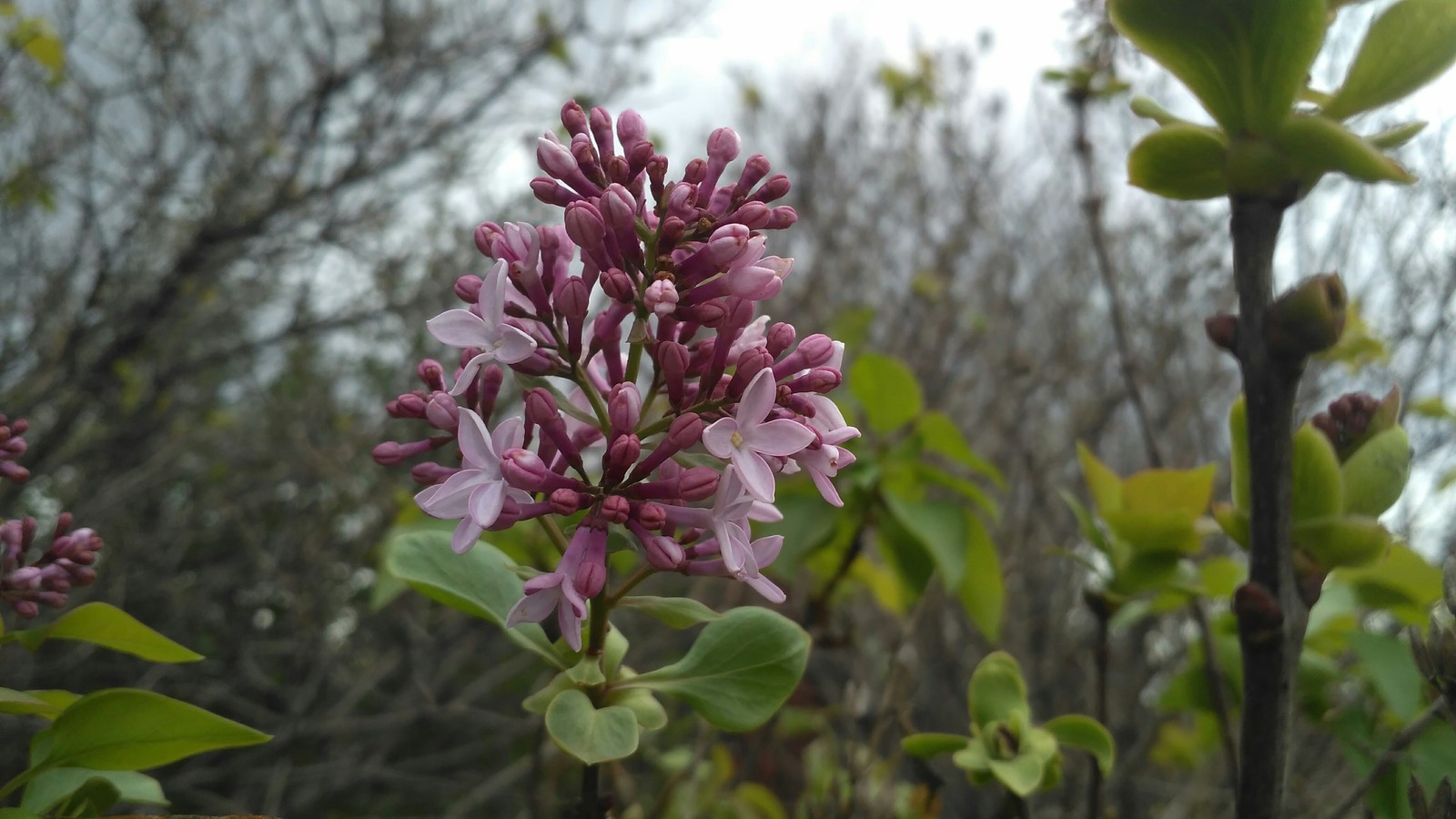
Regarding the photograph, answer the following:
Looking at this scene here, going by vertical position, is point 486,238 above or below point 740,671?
above

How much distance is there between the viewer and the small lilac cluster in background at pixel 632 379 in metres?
0.72

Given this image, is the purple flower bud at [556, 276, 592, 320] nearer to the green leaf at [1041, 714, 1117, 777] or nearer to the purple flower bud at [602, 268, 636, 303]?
the purple flower bud at [602, 268, 636, 303]

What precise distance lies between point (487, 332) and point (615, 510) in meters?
0.19

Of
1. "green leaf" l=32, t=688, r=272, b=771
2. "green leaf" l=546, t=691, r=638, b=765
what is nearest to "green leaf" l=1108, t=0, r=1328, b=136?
"green leaf" l=546, t=691, r=638, b=765

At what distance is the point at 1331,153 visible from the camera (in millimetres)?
676

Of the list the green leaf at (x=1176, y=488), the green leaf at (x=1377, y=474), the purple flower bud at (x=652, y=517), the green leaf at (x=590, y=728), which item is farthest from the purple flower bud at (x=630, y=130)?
the green leaf at (x=1176, y=488)

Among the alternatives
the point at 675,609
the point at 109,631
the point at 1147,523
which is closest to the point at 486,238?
the point at 675,609

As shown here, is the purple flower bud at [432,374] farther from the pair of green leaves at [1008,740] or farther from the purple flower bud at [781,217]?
the pair of green leaves at [1008,740]

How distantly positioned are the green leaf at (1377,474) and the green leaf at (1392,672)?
441mm

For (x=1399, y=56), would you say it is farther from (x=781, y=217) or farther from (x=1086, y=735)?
(x=1086, y=735)

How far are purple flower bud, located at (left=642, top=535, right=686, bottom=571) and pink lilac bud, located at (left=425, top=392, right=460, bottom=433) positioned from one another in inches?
7.1

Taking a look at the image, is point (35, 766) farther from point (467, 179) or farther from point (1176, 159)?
point (467, 179)

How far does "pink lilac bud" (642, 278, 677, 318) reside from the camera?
721 mm

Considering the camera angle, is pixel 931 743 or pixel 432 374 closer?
pixel 432 374
